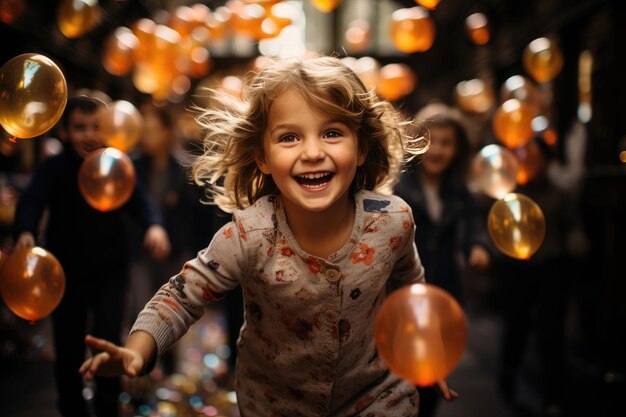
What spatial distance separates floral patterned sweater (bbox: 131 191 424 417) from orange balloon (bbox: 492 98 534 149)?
234 centimetres

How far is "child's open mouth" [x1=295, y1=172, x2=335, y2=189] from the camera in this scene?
6.16ft

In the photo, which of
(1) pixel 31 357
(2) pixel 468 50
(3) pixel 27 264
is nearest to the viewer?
(3) pixel 27 264

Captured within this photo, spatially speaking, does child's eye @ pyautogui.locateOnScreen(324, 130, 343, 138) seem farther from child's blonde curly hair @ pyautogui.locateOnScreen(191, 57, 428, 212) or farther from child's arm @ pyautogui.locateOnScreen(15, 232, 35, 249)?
child's arm @ pyautogui.locateOnScreen(15, 232, 35, 249)

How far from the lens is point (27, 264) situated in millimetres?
2506

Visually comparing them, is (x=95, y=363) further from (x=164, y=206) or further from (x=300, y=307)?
(x=164, y=206)

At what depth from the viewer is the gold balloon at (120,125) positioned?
149 inches

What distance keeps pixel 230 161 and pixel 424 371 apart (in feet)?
3.06

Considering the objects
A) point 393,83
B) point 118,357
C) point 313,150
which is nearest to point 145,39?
point 393,83

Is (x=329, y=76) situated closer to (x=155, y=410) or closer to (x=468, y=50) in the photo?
(x=155, y=410)

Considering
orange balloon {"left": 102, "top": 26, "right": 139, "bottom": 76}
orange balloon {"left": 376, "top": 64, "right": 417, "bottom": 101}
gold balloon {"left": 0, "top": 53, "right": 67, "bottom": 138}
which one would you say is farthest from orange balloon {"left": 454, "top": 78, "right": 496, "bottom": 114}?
gold balloon {"left": 0, "top": 53, "right": 67, "bottom": 138}

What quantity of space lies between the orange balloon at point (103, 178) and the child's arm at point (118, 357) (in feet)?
4.48

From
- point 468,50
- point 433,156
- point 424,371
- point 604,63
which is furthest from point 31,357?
point 468,50

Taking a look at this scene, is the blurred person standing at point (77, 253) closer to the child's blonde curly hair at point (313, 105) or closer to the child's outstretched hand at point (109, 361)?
the child's blonde curly hair at point (313, 105)

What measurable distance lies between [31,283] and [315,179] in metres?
1.25
